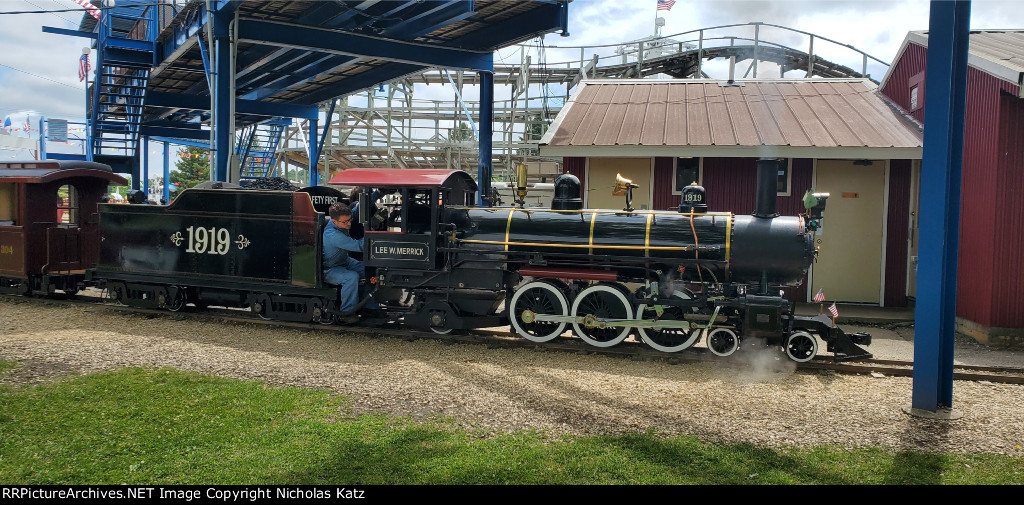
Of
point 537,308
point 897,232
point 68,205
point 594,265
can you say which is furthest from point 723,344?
point 68,205

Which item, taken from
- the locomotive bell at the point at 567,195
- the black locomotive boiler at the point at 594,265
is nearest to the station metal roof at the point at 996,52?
the black locomotive boiler at the point at 594,265

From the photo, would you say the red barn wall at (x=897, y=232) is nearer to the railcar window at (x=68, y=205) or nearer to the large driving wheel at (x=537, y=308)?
the large driving wheel at (x=537, y=308)

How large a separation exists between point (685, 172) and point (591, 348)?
20.1ft

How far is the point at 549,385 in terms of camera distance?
7.25 m

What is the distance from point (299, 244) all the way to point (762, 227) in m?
6.60

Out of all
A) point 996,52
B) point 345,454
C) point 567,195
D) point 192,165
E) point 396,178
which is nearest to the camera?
point 345,454

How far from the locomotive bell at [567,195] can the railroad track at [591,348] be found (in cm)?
189

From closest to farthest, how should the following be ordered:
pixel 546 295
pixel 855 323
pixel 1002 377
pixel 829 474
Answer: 1. pixel 829 474
2. pixel 1002 377
3. pixel 546 295
4. pixel 855 323

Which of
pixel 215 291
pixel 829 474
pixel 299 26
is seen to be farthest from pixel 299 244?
pixel 829 474

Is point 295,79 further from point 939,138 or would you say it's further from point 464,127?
point 939,138

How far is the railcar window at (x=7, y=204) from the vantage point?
12672 millimetres

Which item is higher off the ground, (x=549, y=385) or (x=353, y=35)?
(x=353, y=35)

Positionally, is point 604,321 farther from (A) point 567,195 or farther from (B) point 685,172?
(B) point 685,172
